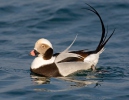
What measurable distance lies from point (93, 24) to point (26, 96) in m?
5.63

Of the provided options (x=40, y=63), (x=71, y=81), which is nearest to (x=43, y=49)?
(x=40, y=63)

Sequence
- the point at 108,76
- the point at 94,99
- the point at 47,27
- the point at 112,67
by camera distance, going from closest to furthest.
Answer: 1. the point at 94,99
2. the point at 108,76
3. the point at 112,67
4. the point at 47,27

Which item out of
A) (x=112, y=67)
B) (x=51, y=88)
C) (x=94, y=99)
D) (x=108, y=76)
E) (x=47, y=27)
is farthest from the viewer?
(x=47, y=27)

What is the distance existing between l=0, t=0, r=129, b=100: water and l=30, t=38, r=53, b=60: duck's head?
0.40 meters

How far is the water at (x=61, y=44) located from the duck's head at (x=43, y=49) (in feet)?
1.32

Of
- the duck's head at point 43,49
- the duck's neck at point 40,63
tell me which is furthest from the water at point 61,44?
the duck's head at point 43,49

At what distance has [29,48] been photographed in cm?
1270

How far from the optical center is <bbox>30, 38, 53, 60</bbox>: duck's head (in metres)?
10.7

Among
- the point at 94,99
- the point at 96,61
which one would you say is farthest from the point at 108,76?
the point at 94,99

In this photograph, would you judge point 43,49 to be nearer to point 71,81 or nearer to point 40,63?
point 40,63

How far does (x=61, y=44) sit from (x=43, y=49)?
2.34 meters

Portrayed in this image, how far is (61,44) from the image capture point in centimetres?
1302

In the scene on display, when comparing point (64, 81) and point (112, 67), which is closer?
point (64, 81)

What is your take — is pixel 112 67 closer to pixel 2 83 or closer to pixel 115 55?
pixel 115 55
